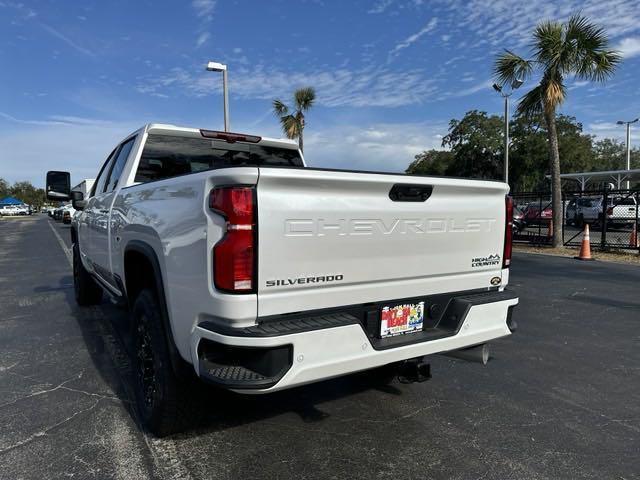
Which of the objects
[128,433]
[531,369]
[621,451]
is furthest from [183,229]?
[531,369]

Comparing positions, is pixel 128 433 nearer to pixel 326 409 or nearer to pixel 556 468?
pixel 326 409

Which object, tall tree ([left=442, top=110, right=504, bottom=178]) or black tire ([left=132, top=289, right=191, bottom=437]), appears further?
tall tree ([left=442, top=110, right=504, bottom=178])

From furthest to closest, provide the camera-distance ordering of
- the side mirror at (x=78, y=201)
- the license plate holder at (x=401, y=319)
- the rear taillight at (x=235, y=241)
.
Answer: the side mirror at (x=78, y=201), the license plate holder at (x=401, y=319), the rear taillight at (x=235, y=241)

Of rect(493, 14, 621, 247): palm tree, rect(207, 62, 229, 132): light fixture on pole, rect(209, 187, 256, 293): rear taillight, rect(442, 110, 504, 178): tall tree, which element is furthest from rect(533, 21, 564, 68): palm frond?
rect(442, 110, 504, 178): tall tree

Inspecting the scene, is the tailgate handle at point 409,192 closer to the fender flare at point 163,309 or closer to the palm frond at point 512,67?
the fender flare at point 163,309

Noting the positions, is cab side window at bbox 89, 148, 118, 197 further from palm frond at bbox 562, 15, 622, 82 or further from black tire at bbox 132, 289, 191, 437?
palm frond at bbox 562, 15, 622, 82

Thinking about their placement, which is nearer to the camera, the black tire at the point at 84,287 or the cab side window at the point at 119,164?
the cab side window at the point at 119,164

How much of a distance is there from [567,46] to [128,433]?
15.1 metres

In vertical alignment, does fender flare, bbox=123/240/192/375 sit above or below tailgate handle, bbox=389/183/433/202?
below

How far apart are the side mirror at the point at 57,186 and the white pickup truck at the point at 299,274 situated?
9.38 feet

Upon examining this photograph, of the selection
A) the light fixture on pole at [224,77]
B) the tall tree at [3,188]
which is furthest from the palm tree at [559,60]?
the tall tree at [3,188]

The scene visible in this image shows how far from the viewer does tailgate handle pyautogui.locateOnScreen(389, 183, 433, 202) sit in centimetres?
281

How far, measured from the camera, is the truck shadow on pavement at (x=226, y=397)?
319 centimetres

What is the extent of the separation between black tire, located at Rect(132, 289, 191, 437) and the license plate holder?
1180mm
